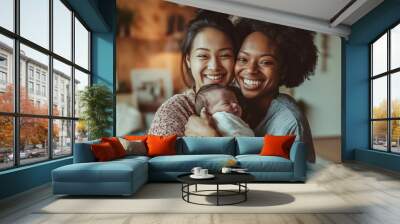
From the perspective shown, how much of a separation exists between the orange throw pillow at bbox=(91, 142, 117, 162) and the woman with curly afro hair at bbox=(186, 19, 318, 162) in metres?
3.83

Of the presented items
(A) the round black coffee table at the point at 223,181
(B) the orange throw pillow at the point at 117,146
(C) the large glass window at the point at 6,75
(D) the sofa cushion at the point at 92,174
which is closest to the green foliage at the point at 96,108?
(B) the orange throw pillow at the point at 117,146

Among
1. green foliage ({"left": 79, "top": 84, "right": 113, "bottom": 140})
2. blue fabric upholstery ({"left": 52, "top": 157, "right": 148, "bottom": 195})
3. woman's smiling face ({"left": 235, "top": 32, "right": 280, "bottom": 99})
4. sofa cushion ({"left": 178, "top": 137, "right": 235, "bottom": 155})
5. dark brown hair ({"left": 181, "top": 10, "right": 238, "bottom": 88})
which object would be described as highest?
dark brown hair ({"left": 181, "top": 10, "right": 238, "bottom": 88})

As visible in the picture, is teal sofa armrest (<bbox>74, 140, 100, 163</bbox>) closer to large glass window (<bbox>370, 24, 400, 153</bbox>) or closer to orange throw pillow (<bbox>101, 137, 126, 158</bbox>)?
orange throw pillow (<bbox>101, 137, 126, 158</bbox>)

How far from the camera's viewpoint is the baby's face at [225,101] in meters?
8.82

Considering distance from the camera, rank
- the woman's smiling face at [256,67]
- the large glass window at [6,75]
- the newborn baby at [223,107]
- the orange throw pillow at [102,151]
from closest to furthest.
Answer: the large glass window at [6,75] < the orange throw pillow at [102,151] < the newborn baby at [223,107] < the woman's smiling face at [256,67]

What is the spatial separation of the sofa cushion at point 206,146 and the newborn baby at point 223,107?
63.6 inches

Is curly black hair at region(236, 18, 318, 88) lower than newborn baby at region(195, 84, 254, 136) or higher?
higher

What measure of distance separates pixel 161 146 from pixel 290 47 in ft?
13.6

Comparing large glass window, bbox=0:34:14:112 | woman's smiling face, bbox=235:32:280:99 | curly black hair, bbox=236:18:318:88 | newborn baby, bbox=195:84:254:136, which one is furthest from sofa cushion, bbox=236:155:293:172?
large glass window, bbox=0:34:14:112

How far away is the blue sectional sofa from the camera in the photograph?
16.2 ft

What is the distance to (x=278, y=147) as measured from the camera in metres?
6.53

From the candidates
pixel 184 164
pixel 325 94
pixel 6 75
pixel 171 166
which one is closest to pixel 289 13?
pixel 325 94

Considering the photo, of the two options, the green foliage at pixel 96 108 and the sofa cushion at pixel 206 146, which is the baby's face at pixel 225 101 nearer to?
the sofa cushion at pixel 206 146

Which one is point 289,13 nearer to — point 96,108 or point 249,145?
point 249,145
